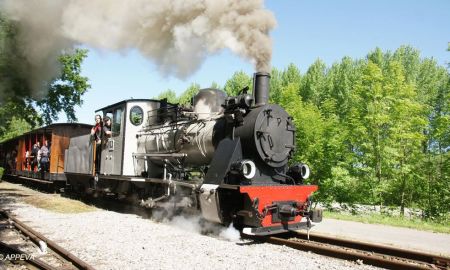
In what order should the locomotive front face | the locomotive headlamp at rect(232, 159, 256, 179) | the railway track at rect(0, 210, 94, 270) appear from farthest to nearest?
the locomotive front face, the locomotive headlamp at rect(232, 159, 256, 179), the railway track at rect(0, 210, 94, 270)

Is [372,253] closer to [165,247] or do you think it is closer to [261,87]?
[165,247]

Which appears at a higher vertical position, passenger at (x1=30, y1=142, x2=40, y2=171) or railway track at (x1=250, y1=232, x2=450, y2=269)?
passenger at (x1=30, y1=142, x2=40, y2=171)

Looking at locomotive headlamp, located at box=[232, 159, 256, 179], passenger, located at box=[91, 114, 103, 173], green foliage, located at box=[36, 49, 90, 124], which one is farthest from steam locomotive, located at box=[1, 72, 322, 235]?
green foliage, located at box=[36, 49, 90, 124]

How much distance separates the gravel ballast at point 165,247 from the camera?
17.4ft

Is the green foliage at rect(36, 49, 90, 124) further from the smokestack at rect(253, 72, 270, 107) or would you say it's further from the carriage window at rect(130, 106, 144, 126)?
the smokestack at rect(253, 72, 270, 107)

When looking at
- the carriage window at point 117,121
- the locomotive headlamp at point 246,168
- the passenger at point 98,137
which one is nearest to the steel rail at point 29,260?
the locomotive headlamp at point 246,168

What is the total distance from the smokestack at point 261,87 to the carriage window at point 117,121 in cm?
482

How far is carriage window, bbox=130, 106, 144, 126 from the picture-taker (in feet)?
35.7

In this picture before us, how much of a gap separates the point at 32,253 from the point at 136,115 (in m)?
5.78

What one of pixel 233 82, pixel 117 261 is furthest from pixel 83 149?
pixel 233 82

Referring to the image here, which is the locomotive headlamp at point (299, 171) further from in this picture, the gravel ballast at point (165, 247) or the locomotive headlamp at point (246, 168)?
the gravel ballast at point (165, 247)

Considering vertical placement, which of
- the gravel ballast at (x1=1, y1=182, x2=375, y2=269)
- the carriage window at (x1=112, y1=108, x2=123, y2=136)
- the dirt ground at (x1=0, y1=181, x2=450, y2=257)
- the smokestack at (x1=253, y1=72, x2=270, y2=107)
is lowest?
the dirt ground at (x1=0, y1=181, x2=450, y2=257)

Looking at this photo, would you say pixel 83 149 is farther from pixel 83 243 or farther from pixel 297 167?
pixel 297 167

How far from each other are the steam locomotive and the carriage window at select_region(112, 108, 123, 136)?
0.10 feet
